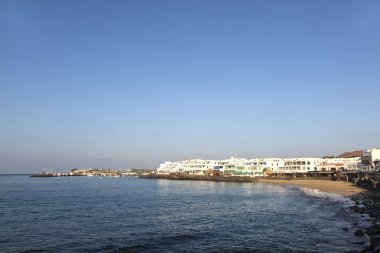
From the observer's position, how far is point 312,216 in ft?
113

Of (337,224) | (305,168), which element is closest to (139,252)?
(337,224)

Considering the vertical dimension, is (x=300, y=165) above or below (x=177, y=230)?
above

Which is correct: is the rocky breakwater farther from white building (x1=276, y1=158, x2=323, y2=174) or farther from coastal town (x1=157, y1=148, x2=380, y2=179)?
white building (x1=276, y1=158, x2=323, y2=174)

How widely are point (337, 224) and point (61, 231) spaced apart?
21408 mm

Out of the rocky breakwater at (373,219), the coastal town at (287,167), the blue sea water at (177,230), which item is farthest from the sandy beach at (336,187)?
the blue sea water at (177,230)

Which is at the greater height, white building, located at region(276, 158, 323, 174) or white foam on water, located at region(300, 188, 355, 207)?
white building, located at region(276, 158, 323, 174)

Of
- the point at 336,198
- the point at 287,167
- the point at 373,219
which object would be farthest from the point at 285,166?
the point at 373,219

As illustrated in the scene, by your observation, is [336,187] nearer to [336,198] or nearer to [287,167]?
[336,198]

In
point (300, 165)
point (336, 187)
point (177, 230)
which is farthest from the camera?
point (300, 165)

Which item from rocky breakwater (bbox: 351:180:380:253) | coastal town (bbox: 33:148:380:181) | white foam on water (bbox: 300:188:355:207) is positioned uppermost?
coastal town (bbox: 33:148:380:181)

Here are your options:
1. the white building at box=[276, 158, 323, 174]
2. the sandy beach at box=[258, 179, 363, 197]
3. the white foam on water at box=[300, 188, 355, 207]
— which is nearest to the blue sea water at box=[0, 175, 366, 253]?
the white foam on water at box=[300, 188, 355, 207]

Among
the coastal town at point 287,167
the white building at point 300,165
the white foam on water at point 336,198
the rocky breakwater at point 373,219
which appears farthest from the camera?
the white building at point 300,165

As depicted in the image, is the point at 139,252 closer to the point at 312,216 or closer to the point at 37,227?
the point at 37,227

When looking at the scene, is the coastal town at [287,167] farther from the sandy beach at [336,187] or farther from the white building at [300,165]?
the sandy beach at [336,187]
